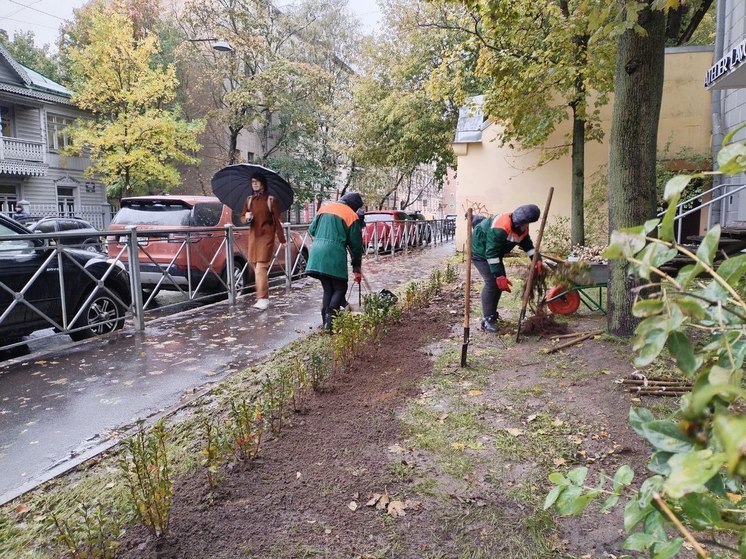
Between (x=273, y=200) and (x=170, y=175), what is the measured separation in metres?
18.2

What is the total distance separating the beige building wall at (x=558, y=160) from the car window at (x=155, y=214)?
9558 mm

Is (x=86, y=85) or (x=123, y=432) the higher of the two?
(x=86, y=85)

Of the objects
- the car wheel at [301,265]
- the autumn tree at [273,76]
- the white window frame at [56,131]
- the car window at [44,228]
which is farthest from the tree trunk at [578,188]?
the white window frame at [56,131]

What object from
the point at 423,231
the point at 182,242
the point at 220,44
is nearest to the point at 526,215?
the point at 182,242

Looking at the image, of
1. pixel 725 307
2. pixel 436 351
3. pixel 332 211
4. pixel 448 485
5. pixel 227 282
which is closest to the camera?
pixel 725 307

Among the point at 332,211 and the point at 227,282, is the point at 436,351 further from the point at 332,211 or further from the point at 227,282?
the point at 227,282

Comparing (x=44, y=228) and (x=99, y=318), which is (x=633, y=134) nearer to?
(x=99, y=318)

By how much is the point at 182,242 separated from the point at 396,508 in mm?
6350

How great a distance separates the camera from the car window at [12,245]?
211 inches

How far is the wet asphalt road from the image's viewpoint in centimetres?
345

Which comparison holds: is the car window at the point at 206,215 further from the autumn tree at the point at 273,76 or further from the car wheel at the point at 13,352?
the autumn tree at the point at 273,76

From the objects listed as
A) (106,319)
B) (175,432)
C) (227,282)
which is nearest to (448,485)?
(175,432)

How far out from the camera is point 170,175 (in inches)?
938

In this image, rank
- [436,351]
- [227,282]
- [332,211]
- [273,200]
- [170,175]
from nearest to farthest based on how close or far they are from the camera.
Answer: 1. [436,351]
2. [332,211]
3. [273,200]
4. [227,282]
5. [170,175]
